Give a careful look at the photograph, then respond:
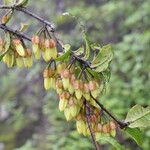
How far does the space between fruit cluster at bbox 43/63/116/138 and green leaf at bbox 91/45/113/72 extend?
1.4 inches

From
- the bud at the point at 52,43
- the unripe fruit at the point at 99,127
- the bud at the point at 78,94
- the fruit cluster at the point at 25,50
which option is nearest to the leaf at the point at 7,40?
the fruit cluster at the point at 25,50

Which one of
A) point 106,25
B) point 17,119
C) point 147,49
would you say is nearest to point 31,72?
point 17,119

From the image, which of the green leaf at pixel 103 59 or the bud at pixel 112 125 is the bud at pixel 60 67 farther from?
the bud at pixel 112 125

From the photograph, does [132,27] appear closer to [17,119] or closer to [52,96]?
[52,96]

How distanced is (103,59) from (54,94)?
4683mm

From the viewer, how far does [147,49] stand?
17.7ft

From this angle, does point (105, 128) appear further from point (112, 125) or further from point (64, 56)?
point (64, 56)

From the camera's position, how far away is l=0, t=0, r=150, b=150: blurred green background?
4.93 m

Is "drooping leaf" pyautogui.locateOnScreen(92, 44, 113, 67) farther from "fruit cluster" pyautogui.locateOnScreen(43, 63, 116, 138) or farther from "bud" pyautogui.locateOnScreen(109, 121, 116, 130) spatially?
"bud" pyautogui.locateOnScreen(109, 121, 116, 130)

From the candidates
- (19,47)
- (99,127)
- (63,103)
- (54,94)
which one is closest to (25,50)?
(19,47)

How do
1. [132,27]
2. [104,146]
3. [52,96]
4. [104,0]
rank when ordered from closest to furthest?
[104,146] < [52,96] < [132,27] < [104,0]

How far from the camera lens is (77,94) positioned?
115 centimetres

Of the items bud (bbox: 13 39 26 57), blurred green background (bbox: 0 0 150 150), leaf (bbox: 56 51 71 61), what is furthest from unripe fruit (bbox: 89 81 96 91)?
blurred green background (bbox: 0 0 150 150)

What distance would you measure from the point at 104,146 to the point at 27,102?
1884mm
